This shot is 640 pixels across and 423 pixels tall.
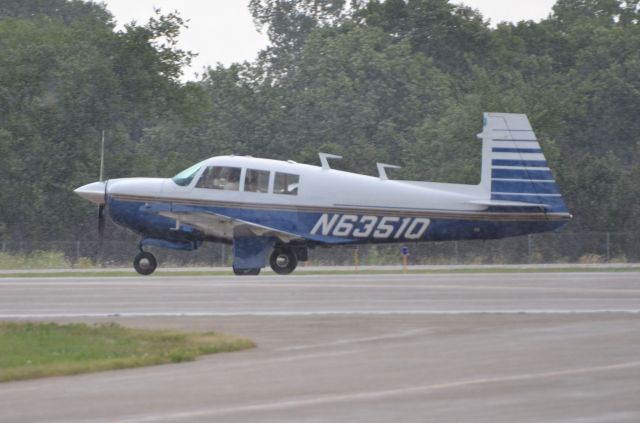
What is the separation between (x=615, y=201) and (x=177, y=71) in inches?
831

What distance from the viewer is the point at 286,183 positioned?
97.2 feet

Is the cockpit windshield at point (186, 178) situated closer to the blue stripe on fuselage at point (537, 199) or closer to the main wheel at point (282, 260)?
the main wheel at point (282, 260)

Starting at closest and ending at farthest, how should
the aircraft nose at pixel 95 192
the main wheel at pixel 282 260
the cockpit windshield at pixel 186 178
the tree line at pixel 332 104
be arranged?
the cockpit windshield at pixel 186 178 < the aircraft nose at pixel 95 192 < the main wheel at pixel 282 260 < the tree line at pixel 332 104

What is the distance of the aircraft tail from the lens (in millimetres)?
29500

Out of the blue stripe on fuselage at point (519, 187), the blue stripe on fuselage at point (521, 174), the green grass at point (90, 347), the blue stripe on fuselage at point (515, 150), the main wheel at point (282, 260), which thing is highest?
the blue stripe on fuselage at point (515, 150)

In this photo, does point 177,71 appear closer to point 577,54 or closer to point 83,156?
point 83,156

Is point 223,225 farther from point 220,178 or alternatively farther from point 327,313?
point 327,313

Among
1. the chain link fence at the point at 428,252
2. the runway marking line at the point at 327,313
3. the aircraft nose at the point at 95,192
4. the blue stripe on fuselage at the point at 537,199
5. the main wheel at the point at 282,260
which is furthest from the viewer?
the chain link fence at the point at 428,252

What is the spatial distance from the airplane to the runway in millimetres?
4195

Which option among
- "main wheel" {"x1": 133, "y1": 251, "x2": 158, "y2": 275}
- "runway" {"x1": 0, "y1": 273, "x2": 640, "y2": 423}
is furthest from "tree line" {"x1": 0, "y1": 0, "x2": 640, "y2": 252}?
"runway" {"x1": 0, "y1": 273, "x2": 640, "y2": 423}

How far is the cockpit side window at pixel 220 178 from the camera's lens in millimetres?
29578

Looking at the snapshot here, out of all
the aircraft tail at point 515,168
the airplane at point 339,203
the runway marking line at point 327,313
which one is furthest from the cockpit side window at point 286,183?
the runway marking line at point 327,313

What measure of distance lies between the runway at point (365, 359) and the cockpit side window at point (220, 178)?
492cm

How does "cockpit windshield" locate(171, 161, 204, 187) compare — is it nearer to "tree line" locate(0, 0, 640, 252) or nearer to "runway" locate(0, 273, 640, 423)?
"runway" locate(0, 273, 640, 423)
